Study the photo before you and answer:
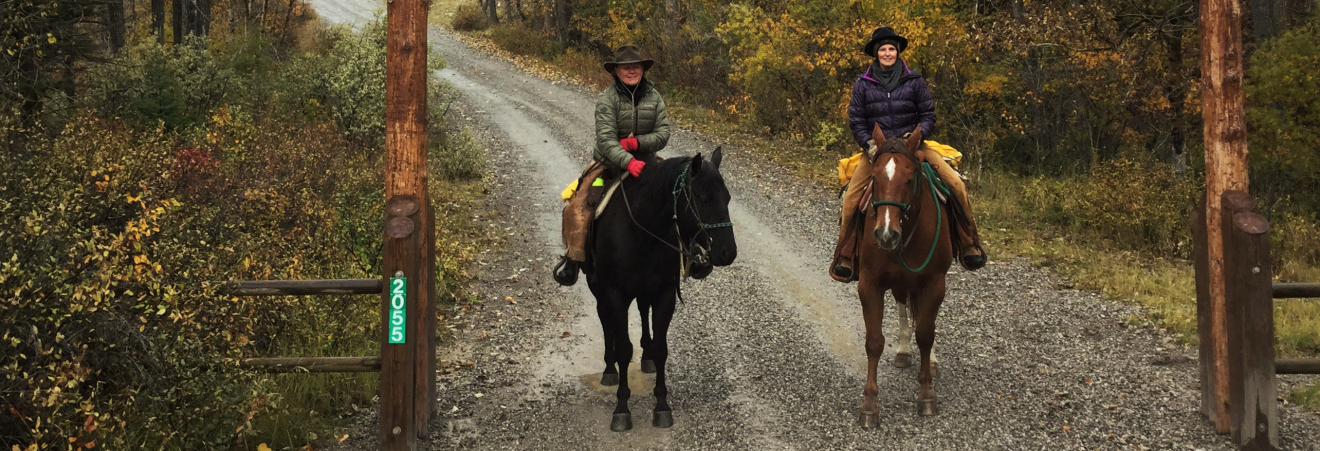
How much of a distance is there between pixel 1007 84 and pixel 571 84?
1582cm

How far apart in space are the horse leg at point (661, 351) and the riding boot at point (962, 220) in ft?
7.67

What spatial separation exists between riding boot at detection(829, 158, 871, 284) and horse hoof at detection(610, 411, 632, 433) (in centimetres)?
199

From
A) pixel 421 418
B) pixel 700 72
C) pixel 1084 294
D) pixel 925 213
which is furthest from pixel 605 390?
pixel 700 72

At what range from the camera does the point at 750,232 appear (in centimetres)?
1484

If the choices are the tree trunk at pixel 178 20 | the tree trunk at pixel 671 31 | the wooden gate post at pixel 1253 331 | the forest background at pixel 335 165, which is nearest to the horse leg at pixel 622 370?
the forest background at pixel 335 165

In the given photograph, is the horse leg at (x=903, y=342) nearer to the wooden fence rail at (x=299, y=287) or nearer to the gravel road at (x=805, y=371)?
the gravel road at (x=805, y=371)

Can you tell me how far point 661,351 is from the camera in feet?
23.6

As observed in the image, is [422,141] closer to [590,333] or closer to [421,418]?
[421,418]

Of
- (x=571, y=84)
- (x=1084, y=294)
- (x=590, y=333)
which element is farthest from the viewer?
(x=571, y=84)

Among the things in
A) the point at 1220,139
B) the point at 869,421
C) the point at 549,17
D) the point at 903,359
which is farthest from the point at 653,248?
the point at 549,17

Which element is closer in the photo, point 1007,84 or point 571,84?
point 1007,84

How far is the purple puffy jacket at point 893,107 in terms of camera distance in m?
8.09

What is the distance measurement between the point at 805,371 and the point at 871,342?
1.33 m

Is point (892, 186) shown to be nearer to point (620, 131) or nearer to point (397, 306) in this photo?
point (620, 131)
